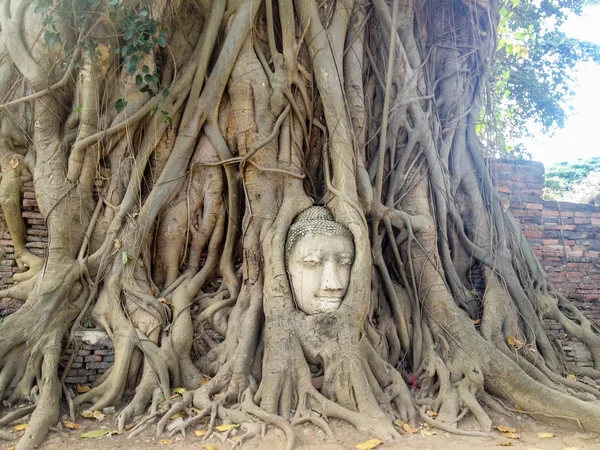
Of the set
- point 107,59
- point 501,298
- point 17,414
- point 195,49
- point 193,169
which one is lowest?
point 17,414

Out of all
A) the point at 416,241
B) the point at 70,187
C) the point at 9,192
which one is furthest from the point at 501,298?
the point at 9,192

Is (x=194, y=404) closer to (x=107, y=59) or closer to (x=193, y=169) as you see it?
(x=193, y=169)

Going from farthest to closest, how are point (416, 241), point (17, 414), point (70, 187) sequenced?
point (416, 241) < point (70, 187) < point (17, 414)

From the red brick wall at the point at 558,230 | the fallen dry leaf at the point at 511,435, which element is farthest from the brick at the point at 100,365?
the red brick wall at the point at 558,230

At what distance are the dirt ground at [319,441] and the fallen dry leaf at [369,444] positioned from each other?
2 centimetres

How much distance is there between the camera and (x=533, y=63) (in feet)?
24.2

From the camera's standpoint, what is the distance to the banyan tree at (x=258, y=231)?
10.3 feet

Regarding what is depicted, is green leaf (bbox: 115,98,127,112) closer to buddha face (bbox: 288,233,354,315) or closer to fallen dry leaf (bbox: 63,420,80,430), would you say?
buddha face (bbox: 288,233,354,315)

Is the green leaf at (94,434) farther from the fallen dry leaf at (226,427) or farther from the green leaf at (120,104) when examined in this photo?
the green leaf at (120,104)

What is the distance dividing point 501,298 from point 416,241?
805 millimetres

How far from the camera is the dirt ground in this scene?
2.60m

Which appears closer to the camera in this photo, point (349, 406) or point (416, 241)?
point (349, 406)

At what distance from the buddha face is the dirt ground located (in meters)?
0.76

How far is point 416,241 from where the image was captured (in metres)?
3.94
